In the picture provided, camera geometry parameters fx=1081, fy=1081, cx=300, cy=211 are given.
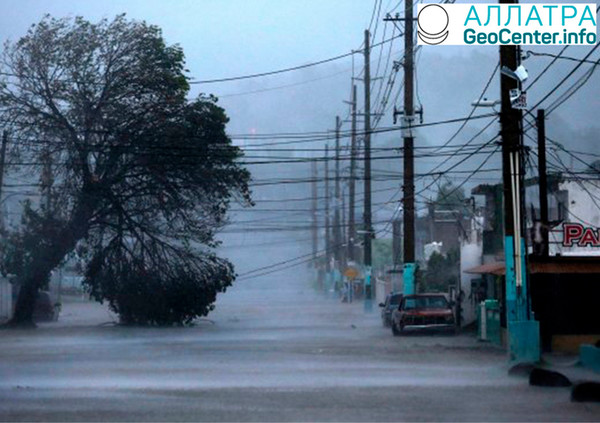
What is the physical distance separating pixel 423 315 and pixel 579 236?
9475 mm

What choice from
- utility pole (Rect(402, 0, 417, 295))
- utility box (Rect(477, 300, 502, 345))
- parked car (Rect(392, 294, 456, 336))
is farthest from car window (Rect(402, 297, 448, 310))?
utility pole (Rect(402, 0, 417, 295))

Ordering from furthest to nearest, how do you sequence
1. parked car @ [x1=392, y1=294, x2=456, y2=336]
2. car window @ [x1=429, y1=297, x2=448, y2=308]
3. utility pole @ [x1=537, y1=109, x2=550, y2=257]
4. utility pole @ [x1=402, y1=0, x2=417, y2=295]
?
utility pole @ [x1=402, y1=0, x2=417, y2=295]
car window @ [x1=429, y1=297, x2=448, y2=308]
parked car @ [x1=392, y1=294, x2=456, y2=336]
utility pole @ [x1=537, y1=109, x2=550, y2=257]

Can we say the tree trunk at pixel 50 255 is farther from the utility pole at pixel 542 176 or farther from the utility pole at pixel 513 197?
the utility pole at pixel 513 197

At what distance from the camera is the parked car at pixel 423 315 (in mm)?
37406

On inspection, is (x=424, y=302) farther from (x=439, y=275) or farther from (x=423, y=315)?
(x=439, y=275)

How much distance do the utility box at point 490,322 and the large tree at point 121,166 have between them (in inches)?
602

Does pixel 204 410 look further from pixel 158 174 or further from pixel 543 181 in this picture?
pixel 158 174

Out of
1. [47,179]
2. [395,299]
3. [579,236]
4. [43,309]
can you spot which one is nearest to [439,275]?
[395,299]

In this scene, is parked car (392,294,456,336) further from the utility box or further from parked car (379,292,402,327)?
parked car (379,292,402,327)

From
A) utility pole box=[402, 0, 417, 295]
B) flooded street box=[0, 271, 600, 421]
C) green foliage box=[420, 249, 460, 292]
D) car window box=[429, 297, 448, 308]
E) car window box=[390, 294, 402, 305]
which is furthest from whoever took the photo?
green foliage box=[420, 249, 460, 292]

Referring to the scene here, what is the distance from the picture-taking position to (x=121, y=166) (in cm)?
4466

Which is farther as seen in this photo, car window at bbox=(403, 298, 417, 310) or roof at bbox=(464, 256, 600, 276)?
car window at bbox=(403, 298, 417, 310)

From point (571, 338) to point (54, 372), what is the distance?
534 inches

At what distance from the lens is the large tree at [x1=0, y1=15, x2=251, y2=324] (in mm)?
43781
